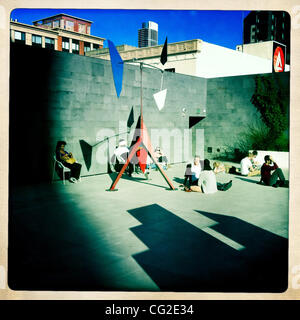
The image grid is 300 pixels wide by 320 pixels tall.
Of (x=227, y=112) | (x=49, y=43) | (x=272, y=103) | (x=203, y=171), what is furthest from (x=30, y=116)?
(x=49, y=43)

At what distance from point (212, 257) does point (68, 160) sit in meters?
6.21

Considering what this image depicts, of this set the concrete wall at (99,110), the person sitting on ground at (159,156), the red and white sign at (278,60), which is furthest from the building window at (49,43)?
the person sitting on ground at (159,156)

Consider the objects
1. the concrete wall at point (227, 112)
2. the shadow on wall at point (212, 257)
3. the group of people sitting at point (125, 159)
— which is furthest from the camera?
the concrete wall at point (227, 112)

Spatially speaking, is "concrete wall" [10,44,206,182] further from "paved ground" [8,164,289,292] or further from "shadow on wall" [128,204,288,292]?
"shadow on wall" [128,204,288,292]

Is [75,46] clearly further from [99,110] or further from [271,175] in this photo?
[271,175]

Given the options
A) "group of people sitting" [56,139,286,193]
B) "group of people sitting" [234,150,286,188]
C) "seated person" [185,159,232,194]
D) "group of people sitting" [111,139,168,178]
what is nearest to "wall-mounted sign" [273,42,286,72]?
"group of people sitting" [56,139,286,193]

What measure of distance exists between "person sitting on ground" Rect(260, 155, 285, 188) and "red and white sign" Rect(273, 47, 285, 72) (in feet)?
43.9

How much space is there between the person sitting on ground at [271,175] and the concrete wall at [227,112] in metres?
5.39

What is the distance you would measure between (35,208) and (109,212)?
159 centimetres

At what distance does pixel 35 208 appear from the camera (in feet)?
21.9

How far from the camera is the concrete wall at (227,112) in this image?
14670mm

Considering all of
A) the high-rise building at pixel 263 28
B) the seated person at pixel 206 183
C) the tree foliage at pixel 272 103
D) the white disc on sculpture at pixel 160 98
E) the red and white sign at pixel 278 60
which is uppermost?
the high-rise building at pixel 263 28

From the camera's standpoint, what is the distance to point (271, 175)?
9367 mm

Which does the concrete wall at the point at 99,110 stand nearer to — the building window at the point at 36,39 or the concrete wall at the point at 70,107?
the concrete wall at the point at 70,107
